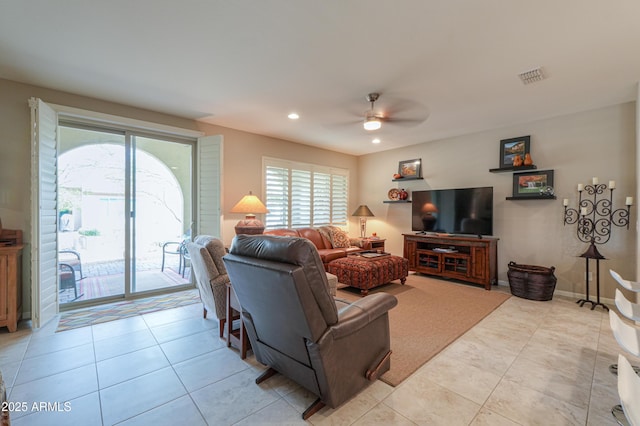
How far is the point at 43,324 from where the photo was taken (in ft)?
9.91

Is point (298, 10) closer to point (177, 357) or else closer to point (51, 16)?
point (51, 16)

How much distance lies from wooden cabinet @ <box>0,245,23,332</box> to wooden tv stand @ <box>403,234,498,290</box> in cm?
539

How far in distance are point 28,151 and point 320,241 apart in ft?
13.9

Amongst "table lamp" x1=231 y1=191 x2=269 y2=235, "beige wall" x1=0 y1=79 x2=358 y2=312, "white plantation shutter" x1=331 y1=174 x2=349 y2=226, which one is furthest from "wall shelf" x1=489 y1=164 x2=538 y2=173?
"beige wall" x1=0 y1=79 x2=358 y2=312

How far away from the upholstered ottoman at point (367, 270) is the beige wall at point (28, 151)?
200 cm

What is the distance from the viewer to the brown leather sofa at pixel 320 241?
4.83m

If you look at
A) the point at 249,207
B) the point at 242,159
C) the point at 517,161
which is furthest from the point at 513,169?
the point at 242,159

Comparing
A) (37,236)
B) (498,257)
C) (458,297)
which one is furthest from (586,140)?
(37,236)

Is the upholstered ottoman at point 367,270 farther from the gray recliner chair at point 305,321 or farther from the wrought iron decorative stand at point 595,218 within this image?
the wrought iron decorative stand at point 595,218

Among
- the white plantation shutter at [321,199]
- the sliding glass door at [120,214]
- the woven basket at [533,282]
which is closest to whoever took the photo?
the sliding glass door at [120,214]

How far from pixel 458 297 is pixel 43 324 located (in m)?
5.07

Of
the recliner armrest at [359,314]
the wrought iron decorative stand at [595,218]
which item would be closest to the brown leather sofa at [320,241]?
the recliner armrest at [359,314]

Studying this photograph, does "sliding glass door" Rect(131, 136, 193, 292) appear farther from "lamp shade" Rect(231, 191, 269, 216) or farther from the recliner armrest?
the recliner armrest

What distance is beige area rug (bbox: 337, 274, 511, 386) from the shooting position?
2.42 metres
